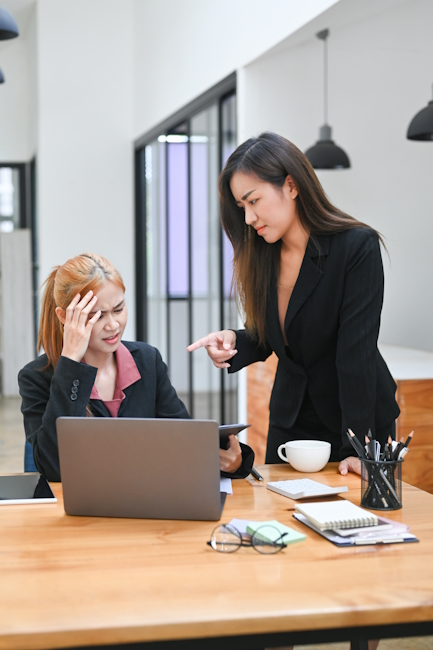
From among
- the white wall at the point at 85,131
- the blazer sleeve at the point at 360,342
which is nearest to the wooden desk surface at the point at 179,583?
the blazer sleeve at the point at 360,342

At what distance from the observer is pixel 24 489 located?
1587 millimetres

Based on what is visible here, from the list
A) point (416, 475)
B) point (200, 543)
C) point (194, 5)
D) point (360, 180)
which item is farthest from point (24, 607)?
point (194, 5)

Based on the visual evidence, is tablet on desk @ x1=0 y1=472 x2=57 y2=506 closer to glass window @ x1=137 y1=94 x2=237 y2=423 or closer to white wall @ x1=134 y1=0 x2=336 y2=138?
white wall @ x1=134 y1=0 x2=336 y2=138

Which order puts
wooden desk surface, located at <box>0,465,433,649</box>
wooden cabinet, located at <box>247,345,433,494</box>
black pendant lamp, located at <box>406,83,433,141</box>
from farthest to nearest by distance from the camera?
1. black pendant lamp, located at <box>406,83,433,141</box>
2. wooden cabinet, located at <box>247,345,433,494</box>
3. wooden desk surface, located at <box>0,465,433,649</box>

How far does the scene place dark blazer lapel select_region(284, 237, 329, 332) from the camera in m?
1.83

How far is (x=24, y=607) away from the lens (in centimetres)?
100

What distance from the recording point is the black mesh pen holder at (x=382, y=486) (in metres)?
1.41

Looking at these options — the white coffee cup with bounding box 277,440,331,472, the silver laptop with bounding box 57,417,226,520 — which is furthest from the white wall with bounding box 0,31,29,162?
the silver laptop with bounding box 57,417,226,520

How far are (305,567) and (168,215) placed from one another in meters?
5.06

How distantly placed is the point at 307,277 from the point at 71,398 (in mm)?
644

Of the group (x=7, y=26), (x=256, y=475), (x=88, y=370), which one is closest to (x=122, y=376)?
(x=88, y=370)

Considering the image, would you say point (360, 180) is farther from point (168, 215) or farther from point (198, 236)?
point (168, 215)

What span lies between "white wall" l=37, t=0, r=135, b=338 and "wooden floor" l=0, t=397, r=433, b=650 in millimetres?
1397

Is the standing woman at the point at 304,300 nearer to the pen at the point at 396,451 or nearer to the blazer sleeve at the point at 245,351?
the blazer sleeve at the point at 245,351
